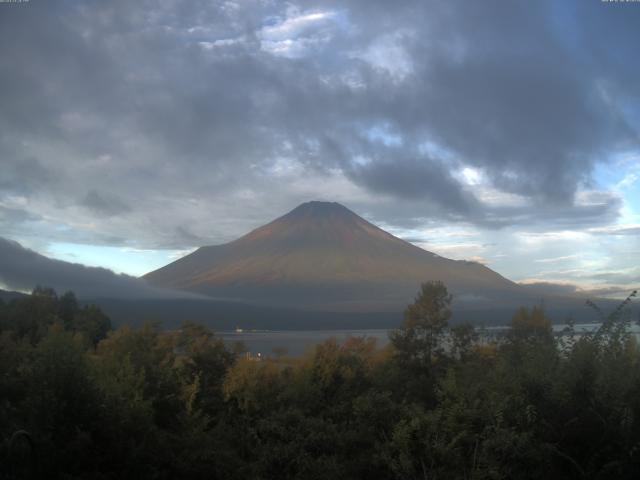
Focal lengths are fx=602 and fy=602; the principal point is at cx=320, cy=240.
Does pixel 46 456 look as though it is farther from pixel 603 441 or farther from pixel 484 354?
pixel 484 354

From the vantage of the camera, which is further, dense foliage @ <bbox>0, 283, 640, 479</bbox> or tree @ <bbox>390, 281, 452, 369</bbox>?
tree @ <bbox>390, 281, 452, 369</bbox>

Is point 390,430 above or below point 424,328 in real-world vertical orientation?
below

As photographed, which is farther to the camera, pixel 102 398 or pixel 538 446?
pixel 102 398

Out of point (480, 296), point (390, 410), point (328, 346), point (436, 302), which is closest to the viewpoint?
point (390, 410)

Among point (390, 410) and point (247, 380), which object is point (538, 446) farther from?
point (247, 380)

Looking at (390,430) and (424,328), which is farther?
(424,328)

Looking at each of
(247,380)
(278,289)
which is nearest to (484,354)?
(247,380)

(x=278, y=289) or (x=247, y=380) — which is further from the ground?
(x=278, y=289)

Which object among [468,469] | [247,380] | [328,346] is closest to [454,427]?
[468,469]

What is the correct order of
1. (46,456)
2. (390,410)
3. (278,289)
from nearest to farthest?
1. (46,456)
2. (390,410)
3. (278,289)

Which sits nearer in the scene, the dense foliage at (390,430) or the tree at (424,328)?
the dense foliage at (390,430)
